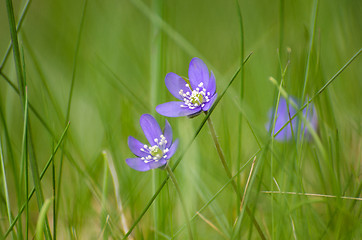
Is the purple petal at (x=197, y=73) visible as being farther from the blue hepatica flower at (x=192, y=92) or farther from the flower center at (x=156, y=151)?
the flower center at (x=156, y=151)

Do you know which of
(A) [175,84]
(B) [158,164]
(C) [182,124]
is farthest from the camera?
(C) [182,124]

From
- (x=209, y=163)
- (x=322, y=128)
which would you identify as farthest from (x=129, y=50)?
(x=322, y=128)

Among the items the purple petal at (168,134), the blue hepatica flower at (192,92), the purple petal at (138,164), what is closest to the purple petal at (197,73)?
the blue hepatica flower at (192,92)

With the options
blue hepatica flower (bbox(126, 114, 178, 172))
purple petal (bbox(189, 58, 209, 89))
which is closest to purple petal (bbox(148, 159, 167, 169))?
blue hepatica flower (bbox(126, 114, 178, 172))

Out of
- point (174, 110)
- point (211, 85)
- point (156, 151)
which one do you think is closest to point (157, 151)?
point (156, 151)

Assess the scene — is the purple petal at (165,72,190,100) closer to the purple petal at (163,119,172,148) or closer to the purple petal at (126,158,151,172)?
the purple petal at (163,119,172,148)

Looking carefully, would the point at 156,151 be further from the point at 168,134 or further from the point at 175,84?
the point at 175,84
